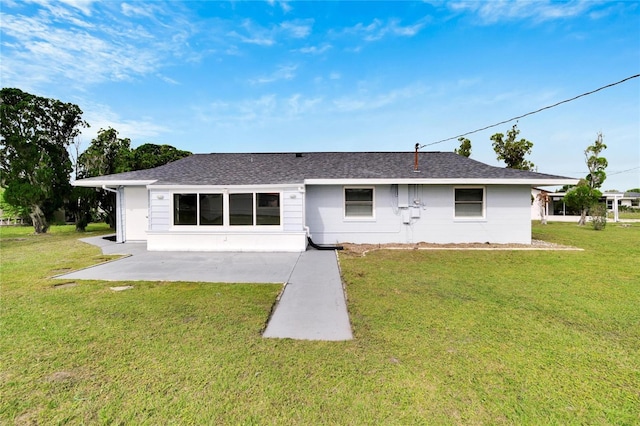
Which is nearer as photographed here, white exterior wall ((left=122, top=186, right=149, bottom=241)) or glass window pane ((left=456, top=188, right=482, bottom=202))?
glass window pane ((left=456, top=188, right=482, bottom=202))

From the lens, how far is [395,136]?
62.5 feet

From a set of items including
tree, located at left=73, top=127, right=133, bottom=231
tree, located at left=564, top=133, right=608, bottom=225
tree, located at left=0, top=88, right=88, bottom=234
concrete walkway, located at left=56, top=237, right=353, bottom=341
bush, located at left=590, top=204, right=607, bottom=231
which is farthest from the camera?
tree, located at left=564, top=133, right=608, bottom=225

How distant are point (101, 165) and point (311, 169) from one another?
1360 centimetres

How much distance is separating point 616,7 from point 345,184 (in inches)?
413

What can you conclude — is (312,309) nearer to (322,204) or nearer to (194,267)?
(194,267)

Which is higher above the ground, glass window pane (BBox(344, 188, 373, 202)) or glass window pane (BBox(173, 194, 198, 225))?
glass window pane (BBox(344, 188, 373, 202))

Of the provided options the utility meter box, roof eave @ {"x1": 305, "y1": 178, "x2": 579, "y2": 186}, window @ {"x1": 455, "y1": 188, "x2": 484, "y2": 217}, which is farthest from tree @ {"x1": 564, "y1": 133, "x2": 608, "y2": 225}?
the utility meter box

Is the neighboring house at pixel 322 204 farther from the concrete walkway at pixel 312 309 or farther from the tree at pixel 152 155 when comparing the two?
the tree at pixel 152 155

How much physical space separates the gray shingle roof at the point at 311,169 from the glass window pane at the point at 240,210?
1.83ft

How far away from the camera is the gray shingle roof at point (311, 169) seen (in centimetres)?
1091

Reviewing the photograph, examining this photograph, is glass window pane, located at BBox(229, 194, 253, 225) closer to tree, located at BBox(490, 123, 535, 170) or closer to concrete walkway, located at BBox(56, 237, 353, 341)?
concrete walkway, located at BBox(56, 237, 353, 341)

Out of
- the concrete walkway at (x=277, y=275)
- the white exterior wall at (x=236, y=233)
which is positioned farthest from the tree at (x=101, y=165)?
the white exterior wall at (x=236, y=233)

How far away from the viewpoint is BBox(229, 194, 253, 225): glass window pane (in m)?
10.2

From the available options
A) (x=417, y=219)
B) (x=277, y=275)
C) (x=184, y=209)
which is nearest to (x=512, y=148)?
(x=417, y=219)
